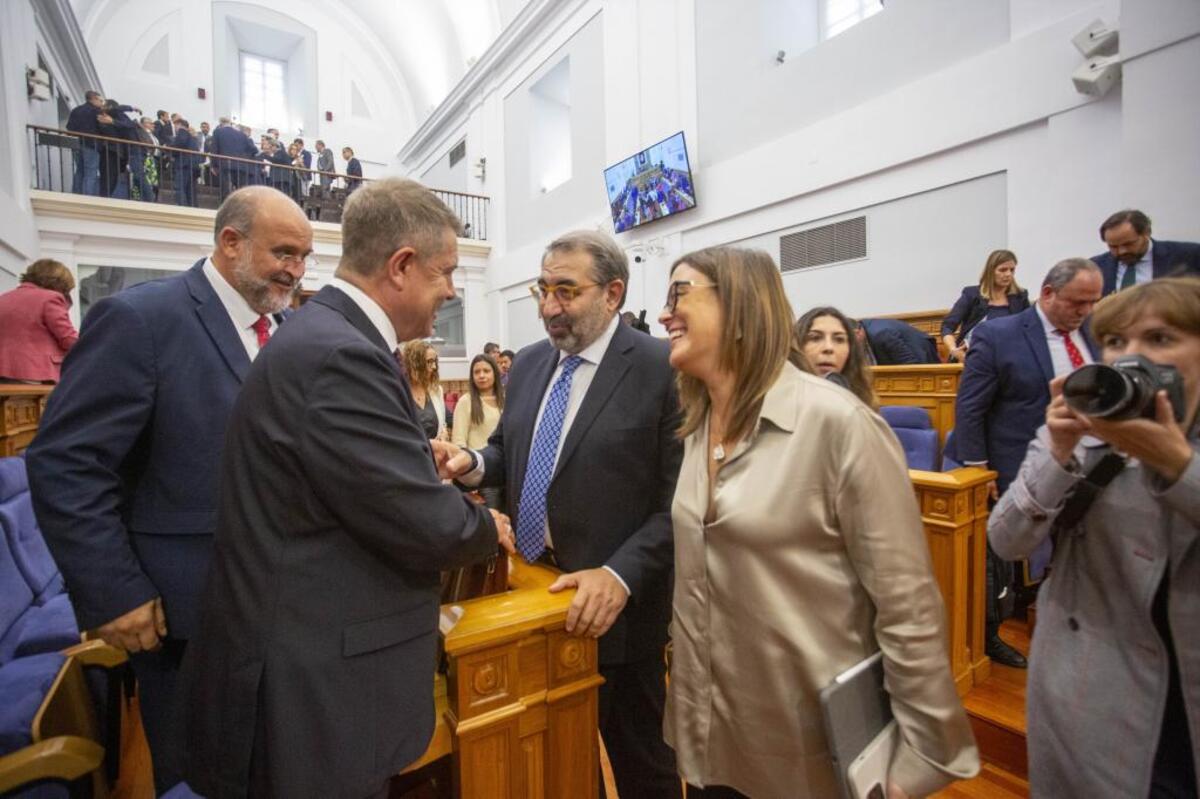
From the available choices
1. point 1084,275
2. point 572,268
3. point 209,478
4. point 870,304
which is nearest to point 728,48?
point 870,304

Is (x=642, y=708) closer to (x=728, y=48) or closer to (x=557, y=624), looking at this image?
(x=557, y=624)

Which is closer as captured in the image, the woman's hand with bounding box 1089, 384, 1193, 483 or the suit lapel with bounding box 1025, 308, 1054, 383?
the woman's hand with bounding box 1089, 384, 1193, 483

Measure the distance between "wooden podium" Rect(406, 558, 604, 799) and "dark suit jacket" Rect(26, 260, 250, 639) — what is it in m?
0.66

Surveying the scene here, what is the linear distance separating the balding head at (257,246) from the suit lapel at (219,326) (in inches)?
3.6

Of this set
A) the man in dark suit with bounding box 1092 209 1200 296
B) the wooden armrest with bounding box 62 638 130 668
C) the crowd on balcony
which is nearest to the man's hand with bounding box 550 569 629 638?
the wooden armrest with bounding box 62 638 130 668

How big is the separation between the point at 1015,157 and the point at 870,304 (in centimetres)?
172

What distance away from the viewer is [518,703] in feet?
3.62

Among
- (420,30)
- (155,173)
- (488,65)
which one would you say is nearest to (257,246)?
(155,173)

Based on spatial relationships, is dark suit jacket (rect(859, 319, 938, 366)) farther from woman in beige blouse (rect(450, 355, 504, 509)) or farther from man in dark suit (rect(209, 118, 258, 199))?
man in dark suit (rect(209, 118, 258, 199))

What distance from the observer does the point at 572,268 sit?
5.10ft

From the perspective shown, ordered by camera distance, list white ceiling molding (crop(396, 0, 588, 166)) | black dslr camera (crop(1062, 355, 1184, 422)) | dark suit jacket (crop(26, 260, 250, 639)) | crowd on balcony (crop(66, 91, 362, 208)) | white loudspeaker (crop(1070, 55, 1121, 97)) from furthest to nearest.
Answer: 1. white ceiling molding (crop(396, 0, 588, 166))
2. crowd on balcony (crop(66, 91, 362, 208))
3. white loudspeaker (crop(1070, 55, 1121, 97))
4. dark suit jacket (crop(26, 260, 250, 639))
5. black dslr camera (crop(1062, 355, 1184, 422))

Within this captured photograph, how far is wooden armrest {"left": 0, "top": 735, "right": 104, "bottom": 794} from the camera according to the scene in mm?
1282

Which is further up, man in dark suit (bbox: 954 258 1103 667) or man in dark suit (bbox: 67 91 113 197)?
man in dark suit (bbox: 67 91 113 197)

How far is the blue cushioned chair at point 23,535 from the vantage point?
96.5 inches
